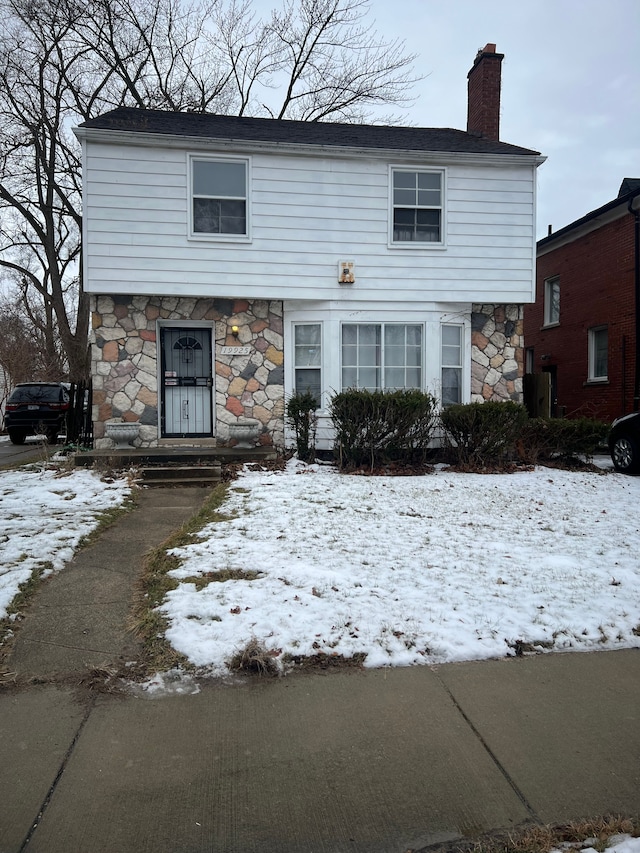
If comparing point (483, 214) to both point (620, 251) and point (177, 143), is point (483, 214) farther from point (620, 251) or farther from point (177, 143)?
point (620, 251)

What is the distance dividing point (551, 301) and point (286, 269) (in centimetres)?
1187

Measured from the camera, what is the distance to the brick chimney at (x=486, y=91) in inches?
474

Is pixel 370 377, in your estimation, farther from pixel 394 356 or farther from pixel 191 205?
pixel 191 205

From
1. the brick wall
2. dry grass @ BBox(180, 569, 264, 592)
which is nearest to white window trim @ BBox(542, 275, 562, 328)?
the brick wall

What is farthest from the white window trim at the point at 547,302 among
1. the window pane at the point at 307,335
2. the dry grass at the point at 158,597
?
the dry grass at the point at 158,597

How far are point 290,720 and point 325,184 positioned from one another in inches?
371

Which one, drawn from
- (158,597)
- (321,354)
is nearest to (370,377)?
(321,354)

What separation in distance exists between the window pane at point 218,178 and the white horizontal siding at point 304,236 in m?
0.22

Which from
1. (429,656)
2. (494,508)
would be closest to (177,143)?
(494,508)

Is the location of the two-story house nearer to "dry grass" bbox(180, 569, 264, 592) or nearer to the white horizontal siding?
the white horizontal siding

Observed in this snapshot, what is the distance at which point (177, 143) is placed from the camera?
966 centimetres

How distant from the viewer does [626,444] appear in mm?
9906

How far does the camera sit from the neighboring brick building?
1452cm

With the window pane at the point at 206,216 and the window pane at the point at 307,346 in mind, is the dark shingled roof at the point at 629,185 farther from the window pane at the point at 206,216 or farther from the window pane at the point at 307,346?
the window pane at the point at 206,216
